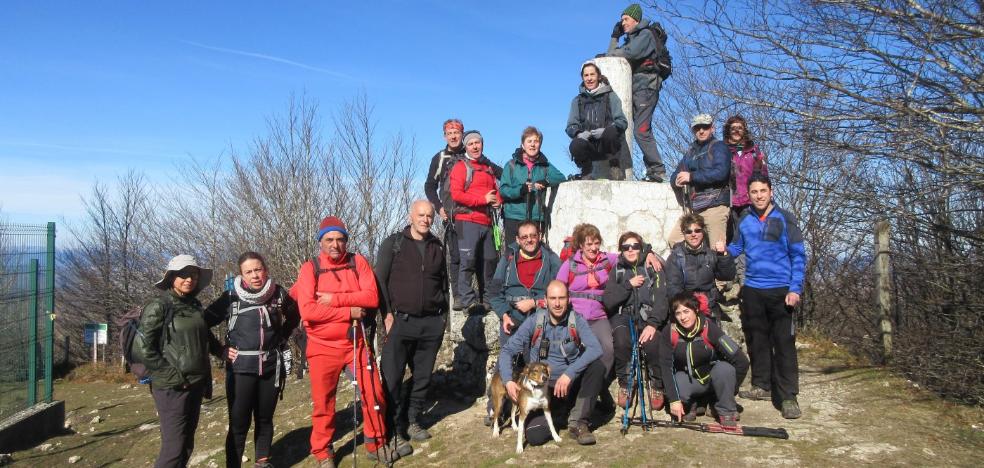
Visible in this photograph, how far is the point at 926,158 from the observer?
4828mm

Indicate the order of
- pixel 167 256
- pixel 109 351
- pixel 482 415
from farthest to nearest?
pixel 167 256 < pixel 109 351 < pixel 482 415

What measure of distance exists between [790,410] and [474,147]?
3407 millimetres

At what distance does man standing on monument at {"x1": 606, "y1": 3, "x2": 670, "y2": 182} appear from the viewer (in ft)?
23.8

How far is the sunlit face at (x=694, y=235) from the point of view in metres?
5.09

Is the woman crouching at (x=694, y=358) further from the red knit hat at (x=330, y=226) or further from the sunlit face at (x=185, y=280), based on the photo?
the sunlit face at (x=185, y=280)

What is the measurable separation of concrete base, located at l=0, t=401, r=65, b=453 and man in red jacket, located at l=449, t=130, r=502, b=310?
5.29 meters

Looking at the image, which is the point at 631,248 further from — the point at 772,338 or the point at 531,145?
the point at 531,145

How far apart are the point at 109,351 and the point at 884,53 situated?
68.5ft

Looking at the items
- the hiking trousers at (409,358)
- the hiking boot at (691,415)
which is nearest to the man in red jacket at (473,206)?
the hiking trousers at (409,358)

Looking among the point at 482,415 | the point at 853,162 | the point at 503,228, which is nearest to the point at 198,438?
the point at 482,415

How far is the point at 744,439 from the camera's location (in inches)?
177

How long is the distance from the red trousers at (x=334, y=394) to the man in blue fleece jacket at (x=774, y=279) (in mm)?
2941

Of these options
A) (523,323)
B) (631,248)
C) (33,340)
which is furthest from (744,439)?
(33,340)

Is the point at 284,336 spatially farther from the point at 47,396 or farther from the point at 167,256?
the point at 167,256
